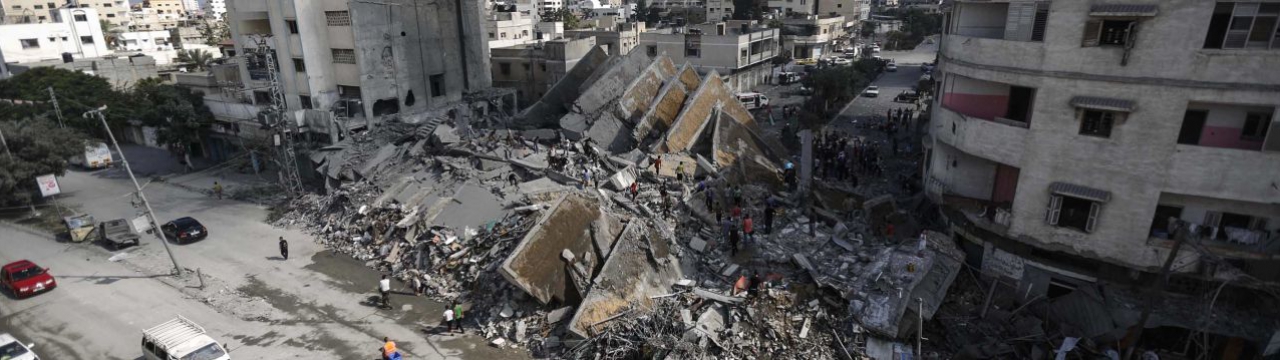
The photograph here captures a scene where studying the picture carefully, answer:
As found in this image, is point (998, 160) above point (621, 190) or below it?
above

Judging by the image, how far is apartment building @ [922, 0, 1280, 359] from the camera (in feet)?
39.9

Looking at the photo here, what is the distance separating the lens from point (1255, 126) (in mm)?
12633

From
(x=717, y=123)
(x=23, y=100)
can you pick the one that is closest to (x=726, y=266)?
(x=717, y=123)

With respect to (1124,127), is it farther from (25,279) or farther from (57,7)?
(57,7)

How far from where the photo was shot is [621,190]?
21.3 metres

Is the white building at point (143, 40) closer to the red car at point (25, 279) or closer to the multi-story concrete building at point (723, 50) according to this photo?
the multi-story concrete building at point (723, 50)

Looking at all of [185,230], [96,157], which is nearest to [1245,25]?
[185,230]

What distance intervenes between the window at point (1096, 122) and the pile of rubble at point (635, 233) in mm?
4169

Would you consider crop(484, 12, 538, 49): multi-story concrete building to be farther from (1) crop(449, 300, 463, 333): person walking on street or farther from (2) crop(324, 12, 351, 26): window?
(1) crop(449, 300, 463, 333): person walking on street

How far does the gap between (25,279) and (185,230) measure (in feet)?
14.3

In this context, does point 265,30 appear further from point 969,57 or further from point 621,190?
point 969,57

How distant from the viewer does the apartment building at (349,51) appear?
2841 cm

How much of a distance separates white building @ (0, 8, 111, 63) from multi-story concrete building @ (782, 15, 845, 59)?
200 feet

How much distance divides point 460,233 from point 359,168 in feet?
29.9
